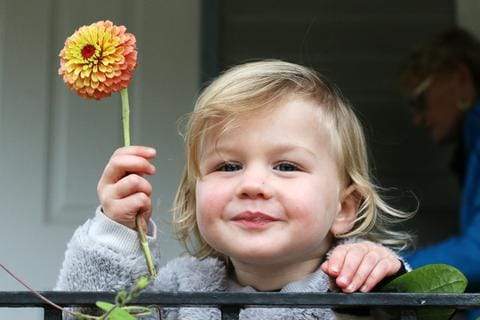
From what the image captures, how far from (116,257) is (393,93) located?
344 cm

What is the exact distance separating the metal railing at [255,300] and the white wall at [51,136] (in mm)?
1897

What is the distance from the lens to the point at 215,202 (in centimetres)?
152

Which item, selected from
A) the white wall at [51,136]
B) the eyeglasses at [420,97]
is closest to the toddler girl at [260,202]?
the white wall at [51,136]

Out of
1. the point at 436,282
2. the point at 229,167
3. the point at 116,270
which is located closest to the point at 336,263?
the point at 436,282

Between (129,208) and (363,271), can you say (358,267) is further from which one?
(129,208)

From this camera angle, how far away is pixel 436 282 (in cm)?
137

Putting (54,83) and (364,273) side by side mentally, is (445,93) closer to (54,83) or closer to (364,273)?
(54,83)

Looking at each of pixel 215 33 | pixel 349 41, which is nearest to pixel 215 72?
pixel 215 33

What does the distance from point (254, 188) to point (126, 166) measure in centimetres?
20

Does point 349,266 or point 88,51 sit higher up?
point 88,51

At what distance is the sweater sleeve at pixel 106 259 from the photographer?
1577mm

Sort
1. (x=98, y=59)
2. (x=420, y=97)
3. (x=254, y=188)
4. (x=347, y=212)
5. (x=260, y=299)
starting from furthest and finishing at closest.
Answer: (x=420, y=97) → (x=347, y=212) → (x=254, y=188) → (x=98, y=59) → (x=260, y=299)

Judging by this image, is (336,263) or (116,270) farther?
(116,270)

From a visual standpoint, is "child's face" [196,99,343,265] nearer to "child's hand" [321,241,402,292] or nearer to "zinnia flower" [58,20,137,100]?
"child's hand" [321,241,402,292]
